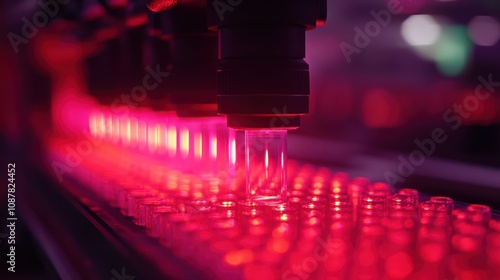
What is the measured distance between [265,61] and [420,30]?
566 mm

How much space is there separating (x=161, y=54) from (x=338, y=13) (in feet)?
1.67

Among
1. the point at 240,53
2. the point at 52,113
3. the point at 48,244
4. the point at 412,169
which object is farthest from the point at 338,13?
the point at 52,113

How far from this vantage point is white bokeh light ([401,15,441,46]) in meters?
1.13

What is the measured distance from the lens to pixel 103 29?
4.84 feet

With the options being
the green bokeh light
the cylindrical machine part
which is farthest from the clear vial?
the green bokeh light

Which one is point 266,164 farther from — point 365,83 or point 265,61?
point 365,83

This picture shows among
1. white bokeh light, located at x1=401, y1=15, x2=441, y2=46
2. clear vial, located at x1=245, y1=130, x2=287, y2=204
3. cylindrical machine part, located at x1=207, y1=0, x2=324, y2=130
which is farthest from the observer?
white bokeh light, located at x1=401, y1=15, x2=441, y2=46

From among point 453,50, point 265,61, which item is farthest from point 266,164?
point 453,50

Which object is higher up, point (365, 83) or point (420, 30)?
point (420, 30)

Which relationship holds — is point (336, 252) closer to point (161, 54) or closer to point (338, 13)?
point (161, 54)

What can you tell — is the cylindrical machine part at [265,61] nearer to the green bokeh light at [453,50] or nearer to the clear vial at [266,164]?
the clear vial at [266,164]

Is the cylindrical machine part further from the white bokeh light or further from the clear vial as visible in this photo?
the white bokeh light

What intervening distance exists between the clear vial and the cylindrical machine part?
4.0 inches

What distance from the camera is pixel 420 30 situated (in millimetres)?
1163
